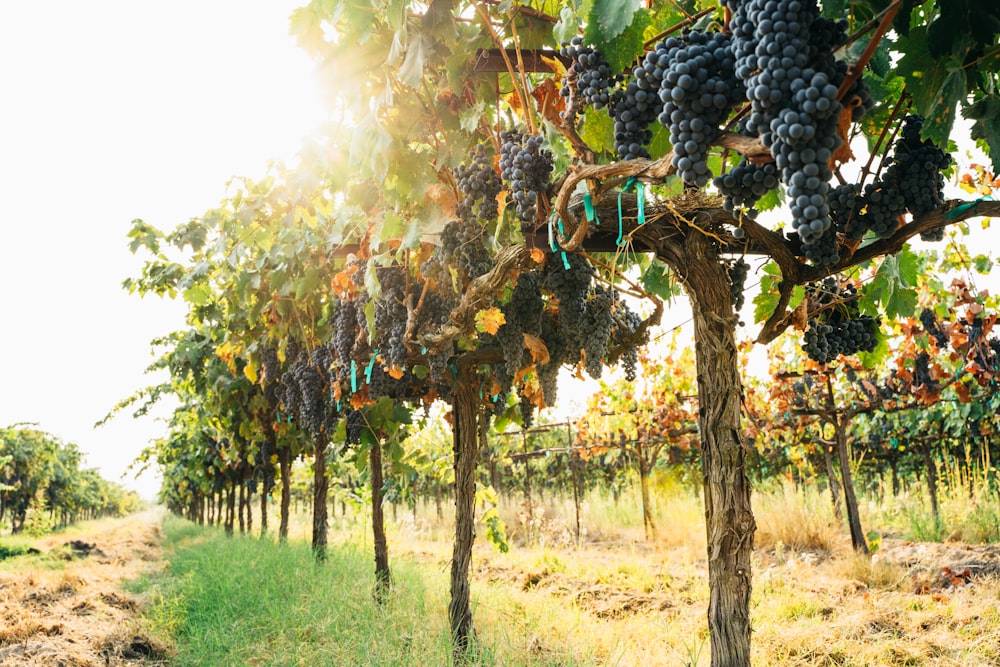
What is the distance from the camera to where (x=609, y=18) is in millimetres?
1398

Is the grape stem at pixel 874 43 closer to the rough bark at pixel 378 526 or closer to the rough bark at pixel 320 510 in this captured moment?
the rough bark at pixel 378 526

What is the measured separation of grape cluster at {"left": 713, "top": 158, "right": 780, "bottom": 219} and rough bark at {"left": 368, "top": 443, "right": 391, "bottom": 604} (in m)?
4.40

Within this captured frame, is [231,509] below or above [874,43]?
below

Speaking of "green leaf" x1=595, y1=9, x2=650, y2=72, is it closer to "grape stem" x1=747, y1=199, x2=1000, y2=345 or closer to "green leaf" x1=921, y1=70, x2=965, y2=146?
"green leaf" x1=921, y1=70, x2=965, y2=146

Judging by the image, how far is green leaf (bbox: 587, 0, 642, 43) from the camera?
1.38 metres

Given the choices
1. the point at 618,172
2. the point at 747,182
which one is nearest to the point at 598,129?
the point at 618,172

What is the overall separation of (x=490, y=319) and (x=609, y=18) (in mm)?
1909

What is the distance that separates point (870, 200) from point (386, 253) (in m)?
2.00

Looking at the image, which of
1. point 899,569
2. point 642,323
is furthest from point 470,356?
point 899,569

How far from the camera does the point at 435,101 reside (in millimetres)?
2467

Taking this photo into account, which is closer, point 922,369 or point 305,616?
point 305,616

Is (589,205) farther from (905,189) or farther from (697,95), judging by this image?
(905,189)

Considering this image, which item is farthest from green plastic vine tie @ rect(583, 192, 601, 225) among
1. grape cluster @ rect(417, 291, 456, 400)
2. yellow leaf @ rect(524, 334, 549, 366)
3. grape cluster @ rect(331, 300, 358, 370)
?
grape cluster @ rect(331, 300, 358, 370)

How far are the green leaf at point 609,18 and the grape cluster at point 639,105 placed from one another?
0.09m
